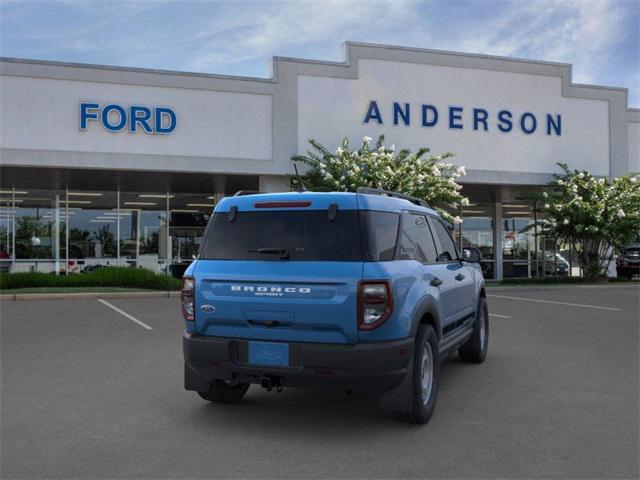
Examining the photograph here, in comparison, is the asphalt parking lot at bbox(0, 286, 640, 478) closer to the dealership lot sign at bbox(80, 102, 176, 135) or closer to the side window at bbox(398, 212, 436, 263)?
the side window at bbox(398, 212, 436, 263)

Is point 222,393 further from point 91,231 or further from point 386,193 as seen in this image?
point 91,231

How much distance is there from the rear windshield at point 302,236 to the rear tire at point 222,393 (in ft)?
4.19

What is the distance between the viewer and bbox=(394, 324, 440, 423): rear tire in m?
5.21

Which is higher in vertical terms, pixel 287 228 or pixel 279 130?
pixel 279 130

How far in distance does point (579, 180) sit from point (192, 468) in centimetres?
2220

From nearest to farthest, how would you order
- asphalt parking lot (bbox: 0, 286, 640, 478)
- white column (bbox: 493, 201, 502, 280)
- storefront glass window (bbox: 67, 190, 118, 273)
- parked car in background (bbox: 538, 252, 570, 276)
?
1. asphalt parking lot (bbox: 0, 286, 640, 478)
2. storefront glass window (bbox: 67, 190, 118, 273)
3. white column (bbox: 493, 201, 502, 280)
4. parked car in background (bbox: 538, 252, 570, 276)

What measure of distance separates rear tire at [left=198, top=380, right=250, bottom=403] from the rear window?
1.28 m

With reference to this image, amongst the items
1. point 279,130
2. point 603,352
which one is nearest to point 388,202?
point 603,352

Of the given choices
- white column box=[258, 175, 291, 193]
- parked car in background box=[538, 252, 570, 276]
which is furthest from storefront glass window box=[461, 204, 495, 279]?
white column box=[258, 175, 291, 193]

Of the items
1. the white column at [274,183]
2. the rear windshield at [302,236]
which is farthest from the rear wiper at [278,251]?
the white column at [274,183]

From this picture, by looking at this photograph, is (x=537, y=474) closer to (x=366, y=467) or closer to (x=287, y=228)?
(x=366, y=467)

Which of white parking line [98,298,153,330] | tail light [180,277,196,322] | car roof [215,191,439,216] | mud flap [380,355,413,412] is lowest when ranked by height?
white parking line [98,298,153,330]

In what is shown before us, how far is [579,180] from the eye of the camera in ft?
77.4

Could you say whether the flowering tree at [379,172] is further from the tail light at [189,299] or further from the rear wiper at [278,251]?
the rear wiper at [278,251]
